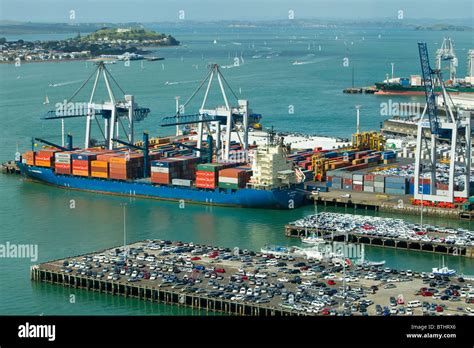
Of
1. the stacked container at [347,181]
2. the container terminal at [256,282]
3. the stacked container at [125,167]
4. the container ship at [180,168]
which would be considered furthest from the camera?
the stacked container at [125,167]

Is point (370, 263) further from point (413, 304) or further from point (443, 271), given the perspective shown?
point (413, 304)

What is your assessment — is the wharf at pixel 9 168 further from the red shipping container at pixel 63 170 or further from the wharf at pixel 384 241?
the wharf at pixel 384 241

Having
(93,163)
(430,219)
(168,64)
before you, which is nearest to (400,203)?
(430,219)

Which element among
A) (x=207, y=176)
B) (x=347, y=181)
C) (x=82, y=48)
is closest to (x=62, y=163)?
(x=207, y=176)

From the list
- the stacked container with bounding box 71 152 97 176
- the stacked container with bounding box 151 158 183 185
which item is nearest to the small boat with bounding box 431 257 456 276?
the stacked container with bounding box 151 158 183 185

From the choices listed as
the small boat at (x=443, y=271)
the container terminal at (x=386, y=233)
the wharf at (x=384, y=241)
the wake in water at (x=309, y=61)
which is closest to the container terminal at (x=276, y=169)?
the container terminal at (x=386, y=233)

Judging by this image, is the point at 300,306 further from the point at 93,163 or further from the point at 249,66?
the point at 249,66

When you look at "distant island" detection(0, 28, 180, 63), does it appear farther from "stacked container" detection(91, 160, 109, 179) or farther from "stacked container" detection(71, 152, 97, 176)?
"stacked container" detection(91, 160, 109, 179)
